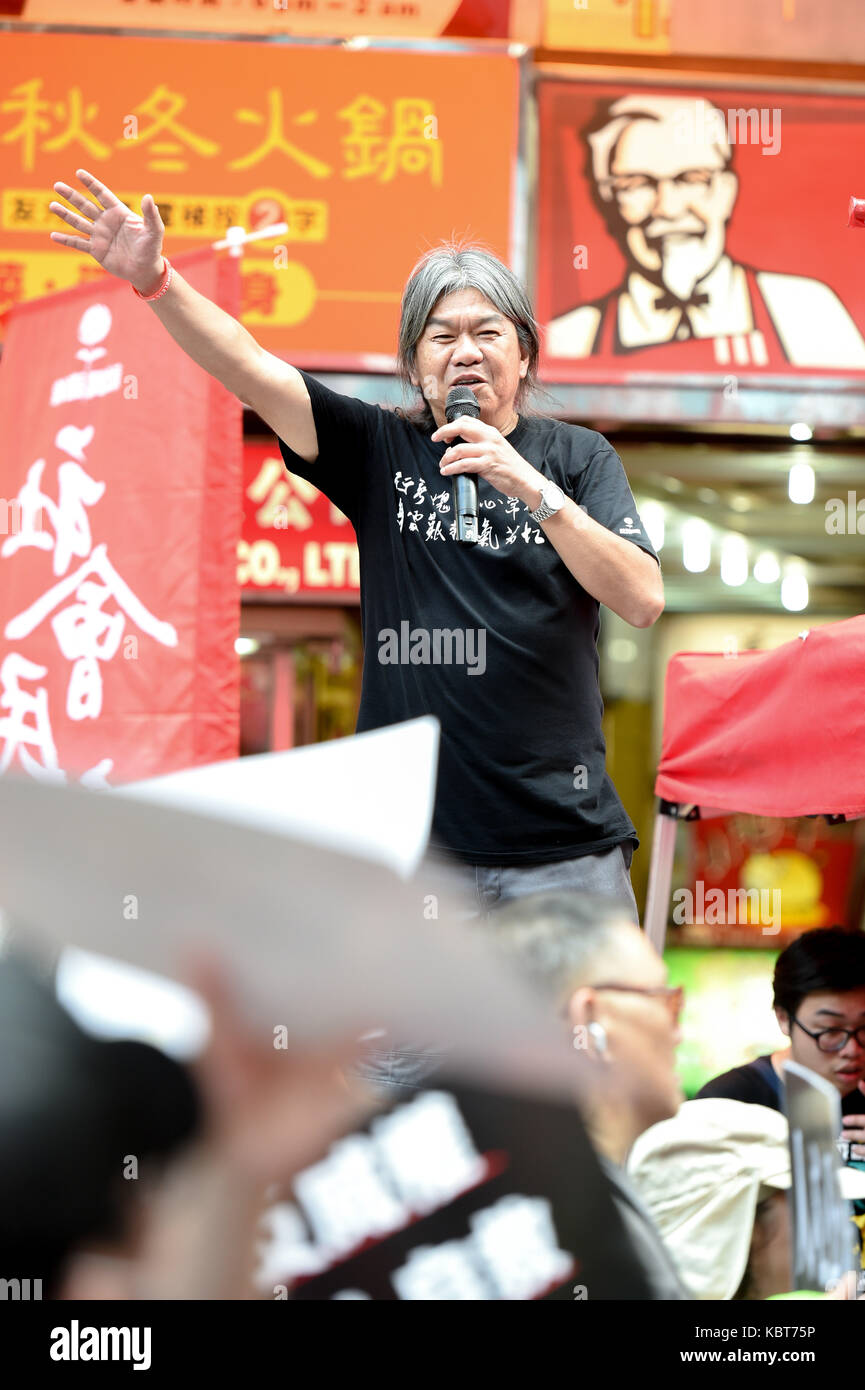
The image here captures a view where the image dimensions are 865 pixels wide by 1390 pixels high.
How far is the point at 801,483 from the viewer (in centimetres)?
460

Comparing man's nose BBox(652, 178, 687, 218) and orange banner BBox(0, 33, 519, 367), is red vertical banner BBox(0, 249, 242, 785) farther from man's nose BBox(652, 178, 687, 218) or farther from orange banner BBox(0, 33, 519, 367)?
man's nose BBox(652, 178, 687, 218)

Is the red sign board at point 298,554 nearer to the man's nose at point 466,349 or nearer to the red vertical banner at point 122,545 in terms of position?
the red vertical banner at point 122,545

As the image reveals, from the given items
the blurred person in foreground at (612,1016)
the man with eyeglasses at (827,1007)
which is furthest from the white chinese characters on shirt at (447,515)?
the man with eyeglasses at (827,1007)

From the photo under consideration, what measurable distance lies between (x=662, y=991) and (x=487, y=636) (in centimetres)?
57

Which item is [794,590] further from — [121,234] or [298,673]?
[121,234]

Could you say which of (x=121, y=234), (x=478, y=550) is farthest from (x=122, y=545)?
(x=478, y=550)

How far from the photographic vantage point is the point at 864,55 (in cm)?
438

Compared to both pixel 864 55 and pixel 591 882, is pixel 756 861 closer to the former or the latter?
pixel 864 55

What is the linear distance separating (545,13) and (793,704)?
2.78 m

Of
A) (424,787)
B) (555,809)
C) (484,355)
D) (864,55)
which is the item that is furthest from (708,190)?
(424,787)

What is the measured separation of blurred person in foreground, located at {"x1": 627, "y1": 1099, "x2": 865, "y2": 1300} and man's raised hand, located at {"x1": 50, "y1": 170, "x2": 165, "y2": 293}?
1077 mm

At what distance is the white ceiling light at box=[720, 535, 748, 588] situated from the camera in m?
4.75

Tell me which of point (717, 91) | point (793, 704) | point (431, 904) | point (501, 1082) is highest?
point (717, 91)

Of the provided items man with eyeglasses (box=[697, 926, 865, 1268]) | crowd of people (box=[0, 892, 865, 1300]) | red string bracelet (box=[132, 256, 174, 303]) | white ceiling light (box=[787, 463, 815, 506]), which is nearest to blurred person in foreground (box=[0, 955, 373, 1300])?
crowd of people (box=[0, 892, 865, 1300])
